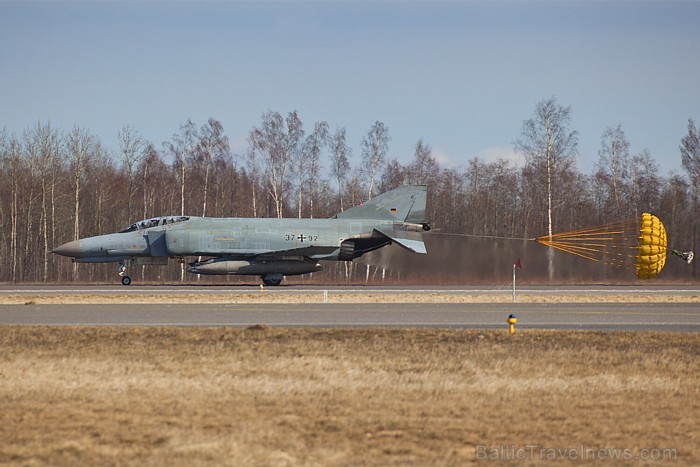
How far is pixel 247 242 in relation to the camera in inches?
1435

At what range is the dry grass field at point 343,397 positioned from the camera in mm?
8641

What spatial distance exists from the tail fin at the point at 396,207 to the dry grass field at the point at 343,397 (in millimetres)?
20437

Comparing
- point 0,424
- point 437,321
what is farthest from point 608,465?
point 437,321

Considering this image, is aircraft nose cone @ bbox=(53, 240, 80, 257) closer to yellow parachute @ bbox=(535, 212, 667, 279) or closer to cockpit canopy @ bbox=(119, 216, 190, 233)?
cockpit canopy @ bbox=(119, 216, 190, 233)

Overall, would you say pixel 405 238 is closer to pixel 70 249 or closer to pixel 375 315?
pixel 70 249

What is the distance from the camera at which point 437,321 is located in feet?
66.6

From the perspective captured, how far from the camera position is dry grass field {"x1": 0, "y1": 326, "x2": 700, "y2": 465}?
864 cm

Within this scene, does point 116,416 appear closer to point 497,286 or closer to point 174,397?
point 174,397

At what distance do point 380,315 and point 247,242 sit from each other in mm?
15725

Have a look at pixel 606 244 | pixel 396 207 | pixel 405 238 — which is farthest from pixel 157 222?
pixel 606 244

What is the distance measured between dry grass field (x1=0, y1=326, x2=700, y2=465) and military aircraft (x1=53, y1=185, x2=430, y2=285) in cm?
1862

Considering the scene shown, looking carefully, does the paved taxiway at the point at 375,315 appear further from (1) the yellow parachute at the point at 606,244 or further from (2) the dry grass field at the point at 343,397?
(1) the yellow parachute at the point at 606,244

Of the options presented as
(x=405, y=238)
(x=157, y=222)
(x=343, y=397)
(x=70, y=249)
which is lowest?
(x=343, y=397)

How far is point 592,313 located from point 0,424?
55.3 feet
